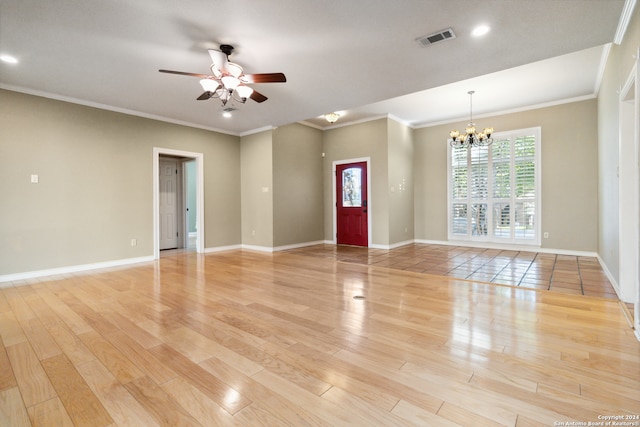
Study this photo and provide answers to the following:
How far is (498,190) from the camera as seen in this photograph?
6691mm

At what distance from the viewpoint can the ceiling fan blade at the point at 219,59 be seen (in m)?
3.31

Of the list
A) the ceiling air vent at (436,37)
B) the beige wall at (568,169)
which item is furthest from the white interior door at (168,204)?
the beige wall at (568,169)

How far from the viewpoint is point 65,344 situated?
2307 millimetres

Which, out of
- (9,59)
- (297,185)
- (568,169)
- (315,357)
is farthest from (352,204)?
(9,59)

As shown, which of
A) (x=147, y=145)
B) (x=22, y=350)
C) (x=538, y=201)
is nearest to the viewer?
(x=22, y=350)

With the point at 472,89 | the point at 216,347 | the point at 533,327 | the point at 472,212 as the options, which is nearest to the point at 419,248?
the point at 472,212

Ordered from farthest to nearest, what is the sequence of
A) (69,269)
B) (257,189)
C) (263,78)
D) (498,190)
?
(257,189)
(498,190)
(69,269)
(263,78)

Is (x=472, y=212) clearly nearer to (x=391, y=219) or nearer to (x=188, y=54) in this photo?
(x=391, y=219)

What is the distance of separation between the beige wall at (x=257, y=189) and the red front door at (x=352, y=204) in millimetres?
1915

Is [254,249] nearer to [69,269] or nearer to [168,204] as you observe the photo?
[168,204]

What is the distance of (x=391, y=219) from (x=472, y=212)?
77.1 inches

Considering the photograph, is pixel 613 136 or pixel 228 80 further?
pixel 613 136

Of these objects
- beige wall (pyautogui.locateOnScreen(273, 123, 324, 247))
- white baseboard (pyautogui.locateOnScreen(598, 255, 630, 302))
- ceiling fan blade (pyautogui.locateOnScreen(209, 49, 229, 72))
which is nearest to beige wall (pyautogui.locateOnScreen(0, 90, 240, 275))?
beige wall (pyautogui.locateOnScreen(273, 123, 324, 247))

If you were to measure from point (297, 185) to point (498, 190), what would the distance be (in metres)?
4.63
